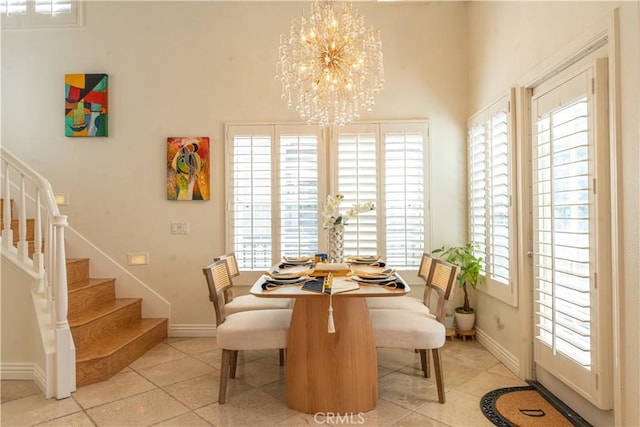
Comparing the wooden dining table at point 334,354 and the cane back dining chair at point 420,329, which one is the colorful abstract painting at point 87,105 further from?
the cane back dining chair at point 420,329

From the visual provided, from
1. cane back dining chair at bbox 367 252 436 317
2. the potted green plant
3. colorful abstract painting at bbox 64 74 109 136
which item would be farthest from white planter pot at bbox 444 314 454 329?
colorful abstract painting at bbox 64 74 109 136

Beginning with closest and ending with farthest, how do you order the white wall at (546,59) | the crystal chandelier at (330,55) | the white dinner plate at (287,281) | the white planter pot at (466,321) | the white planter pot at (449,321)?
the white wall at (546,59) < the white dinner plate at (287,281) < the crystal chandelier at (330,55) < the white planter pot at (466,321) < the white planter pot at (449,321)

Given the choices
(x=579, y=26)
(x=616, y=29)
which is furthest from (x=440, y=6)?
(x=616, y=29)

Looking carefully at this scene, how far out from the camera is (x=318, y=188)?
3875 mm

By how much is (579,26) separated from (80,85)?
4.41 m

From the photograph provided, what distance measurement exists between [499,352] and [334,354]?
1741 millimetres

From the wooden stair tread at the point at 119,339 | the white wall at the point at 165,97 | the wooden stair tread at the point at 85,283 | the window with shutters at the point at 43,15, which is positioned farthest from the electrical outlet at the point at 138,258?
the window with shutters at the point at 43,15

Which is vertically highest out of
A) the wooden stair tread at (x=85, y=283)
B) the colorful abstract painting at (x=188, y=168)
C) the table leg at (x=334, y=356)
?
the colorful abstract painting at (x=188, y=168)

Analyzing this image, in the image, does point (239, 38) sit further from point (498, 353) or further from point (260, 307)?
point (498, 353)

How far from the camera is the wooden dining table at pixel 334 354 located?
2.26 metres

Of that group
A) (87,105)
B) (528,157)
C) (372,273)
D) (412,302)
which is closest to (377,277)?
(372,273)

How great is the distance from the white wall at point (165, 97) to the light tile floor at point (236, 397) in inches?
40.7

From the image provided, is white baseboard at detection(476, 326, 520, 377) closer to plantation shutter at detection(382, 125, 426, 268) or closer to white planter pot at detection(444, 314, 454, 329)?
white planter pot at detection(444, 314, 454, 329)

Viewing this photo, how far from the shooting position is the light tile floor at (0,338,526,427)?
7.47 feet
